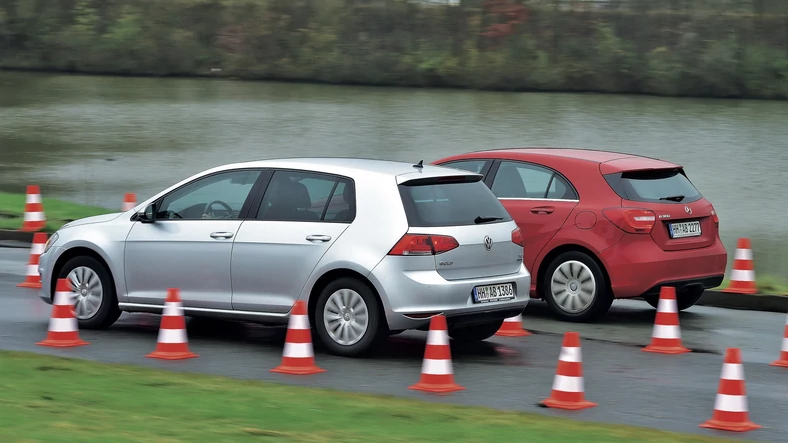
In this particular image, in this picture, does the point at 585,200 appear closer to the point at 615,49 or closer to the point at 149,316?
the point at 149,316

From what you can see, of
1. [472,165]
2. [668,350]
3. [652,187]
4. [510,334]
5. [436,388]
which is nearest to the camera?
[436,388]

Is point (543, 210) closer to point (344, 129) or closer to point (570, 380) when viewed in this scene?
point (570, 380)

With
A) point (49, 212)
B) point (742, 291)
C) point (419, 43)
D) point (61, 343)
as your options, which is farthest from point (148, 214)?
point (419, 43)

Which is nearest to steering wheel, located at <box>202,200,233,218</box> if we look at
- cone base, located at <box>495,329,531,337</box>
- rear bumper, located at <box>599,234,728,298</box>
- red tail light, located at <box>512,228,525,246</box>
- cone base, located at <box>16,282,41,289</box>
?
red tail light, located at <box>512,228,525,246</box>

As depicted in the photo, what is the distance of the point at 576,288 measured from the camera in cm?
1162

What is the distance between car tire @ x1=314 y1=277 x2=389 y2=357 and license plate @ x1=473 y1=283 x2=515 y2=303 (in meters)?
0.73

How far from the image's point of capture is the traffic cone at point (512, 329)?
10812mm

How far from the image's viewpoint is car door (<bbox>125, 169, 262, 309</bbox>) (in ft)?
32.0

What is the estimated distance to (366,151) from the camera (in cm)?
3731

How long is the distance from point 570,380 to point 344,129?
32.5m

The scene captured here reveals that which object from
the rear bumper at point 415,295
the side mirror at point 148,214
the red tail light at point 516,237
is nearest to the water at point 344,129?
the side mirror at point 148,214

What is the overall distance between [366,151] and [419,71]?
838 cm

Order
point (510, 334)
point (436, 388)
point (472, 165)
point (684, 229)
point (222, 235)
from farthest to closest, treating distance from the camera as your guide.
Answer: point (472, 165), point (684, 229), point (510, 334), point (222, 235), point (436, 388)

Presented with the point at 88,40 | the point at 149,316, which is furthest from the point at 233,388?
the point at 88,40
